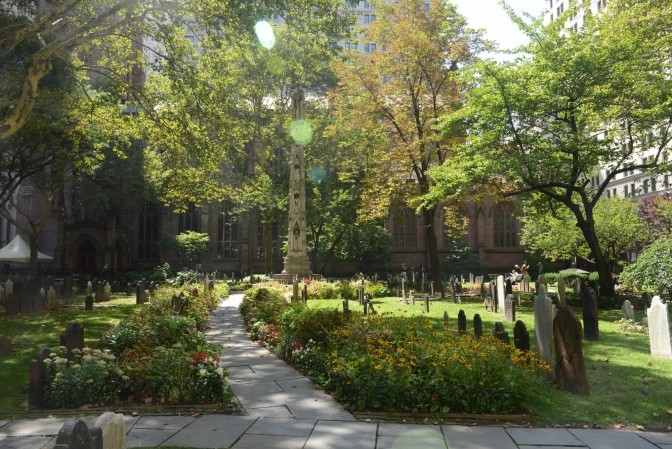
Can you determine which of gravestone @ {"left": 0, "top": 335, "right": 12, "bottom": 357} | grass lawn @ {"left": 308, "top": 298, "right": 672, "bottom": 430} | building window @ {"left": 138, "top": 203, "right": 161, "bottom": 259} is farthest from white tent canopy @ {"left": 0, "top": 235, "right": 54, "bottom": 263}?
grass lawn @ {"left": 308, "top": 298, "right": 672, "bottom": 430}

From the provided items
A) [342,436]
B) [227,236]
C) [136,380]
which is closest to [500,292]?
[342,436]

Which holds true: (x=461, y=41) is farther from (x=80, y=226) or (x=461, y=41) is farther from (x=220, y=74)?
(x=80, y=226)

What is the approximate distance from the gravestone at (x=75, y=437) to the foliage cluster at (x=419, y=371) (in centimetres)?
440

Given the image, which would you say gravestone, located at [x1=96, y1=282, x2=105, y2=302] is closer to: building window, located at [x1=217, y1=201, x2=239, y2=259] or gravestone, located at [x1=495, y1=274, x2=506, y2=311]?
gravestone, located at [x1=495, y1=274, x2=506, y2=311]

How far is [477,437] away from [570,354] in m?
2.78

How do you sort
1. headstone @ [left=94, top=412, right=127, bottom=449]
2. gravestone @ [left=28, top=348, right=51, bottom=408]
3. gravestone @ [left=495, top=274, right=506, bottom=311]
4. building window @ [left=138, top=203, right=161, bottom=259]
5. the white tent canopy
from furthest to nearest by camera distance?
building window @ [left=138, top=203, right=161, bottom=259]
the white tent canopy
gravestone @ [left=495, top=274, right=506, bottom=311]
gravestone @ [left=28, top=348, right=51, bottom=408]
headstone @ [left=94, top=412, right=127, bottom=449]

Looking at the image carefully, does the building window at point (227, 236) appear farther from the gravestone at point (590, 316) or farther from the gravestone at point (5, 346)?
the gravestone at point (590, 316)

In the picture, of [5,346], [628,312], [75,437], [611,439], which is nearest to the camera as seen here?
[75,437]

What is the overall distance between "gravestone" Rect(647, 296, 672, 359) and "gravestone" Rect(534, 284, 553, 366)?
2.60 meters

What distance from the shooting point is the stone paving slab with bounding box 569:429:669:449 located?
5.41 metres

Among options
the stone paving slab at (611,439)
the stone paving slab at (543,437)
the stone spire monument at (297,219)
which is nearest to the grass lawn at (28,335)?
the stone paving slab at (543,437)

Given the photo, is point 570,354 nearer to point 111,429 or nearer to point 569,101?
point 111,429

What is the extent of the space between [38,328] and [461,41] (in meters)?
21.8

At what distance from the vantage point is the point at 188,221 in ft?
162
